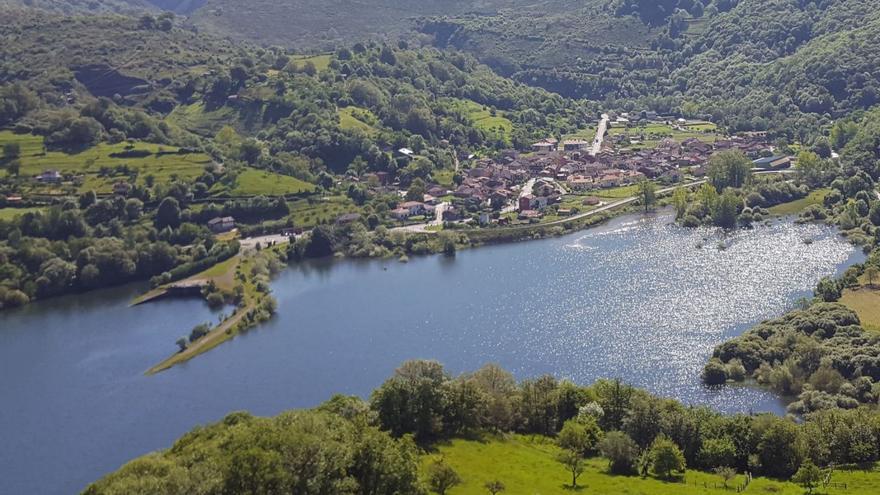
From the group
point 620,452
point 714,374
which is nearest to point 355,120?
point 714,374

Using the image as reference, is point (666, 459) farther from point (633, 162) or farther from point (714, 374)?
point (633, 162)

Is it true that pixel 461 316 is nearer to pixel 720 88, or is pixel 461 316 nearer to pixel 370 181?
pixel 370 181

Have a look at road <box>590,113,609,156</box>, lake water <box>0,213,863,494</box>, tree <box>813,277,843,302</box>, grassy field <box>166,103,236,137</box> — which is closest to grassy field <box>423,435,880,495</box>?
lake water <box>0,213,863,494</box>

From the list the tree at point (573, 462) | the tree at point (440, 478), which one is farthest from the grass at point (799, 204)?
the tree at point (440, 478)

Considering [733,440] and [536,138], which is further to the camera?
[536,138]

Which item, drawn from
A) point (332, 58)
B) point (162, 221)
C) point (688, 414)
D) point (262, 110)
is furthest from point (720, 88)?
point (688, 414)

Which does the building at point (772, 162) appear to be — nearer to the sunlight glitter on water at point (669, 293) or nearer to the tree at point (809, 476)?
the sunlight glitter on water at point (669, 293)
